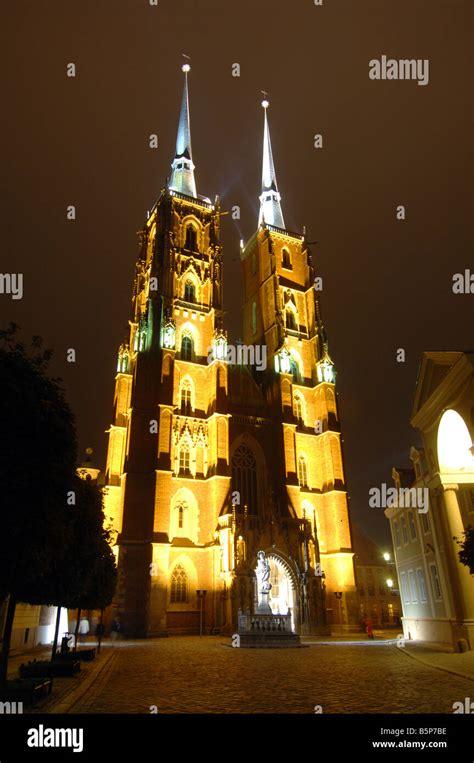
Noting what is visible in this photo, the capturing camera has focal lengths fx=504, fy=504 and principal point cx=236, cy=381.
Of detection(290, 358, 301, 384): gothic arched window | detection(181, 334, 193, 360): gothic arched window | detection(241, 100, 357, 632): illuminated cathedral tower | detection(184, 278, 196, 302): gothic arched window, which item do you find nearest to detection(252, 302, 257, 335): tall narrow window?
detection(241, 100, 357, 632): illuminated cathedral tower

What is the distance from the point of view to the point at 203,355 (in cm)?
4806

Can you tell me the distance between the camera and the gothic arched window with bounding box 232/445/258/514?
44234mm

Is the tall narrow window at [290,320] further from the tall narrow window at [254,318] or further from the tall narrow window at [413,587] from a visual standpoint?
the tall narrow window at [413,587]

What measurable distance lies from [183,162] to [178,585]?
50.7 m

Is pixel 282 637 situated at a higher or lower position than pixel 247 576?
lower

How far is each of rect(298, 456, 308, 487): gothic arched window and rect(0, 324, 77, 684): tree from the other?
36627mm

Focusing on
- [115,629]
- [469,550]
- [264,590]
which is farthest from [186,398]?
[469,550]

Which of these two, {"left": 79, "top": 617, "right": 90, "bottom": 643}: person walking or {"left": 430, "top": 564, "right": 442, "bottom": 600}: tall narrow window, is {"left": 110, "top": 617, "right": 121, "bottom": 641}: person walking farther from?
{"left": 430, "top": 564, "right": 442, "bottom": 600}: tall narrow window

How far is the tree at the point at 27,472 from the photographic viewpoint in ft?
35.0

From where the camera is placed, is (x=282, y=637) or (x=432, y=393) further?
(x=282, y=637)

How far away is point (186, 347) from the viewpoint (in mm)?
47875
